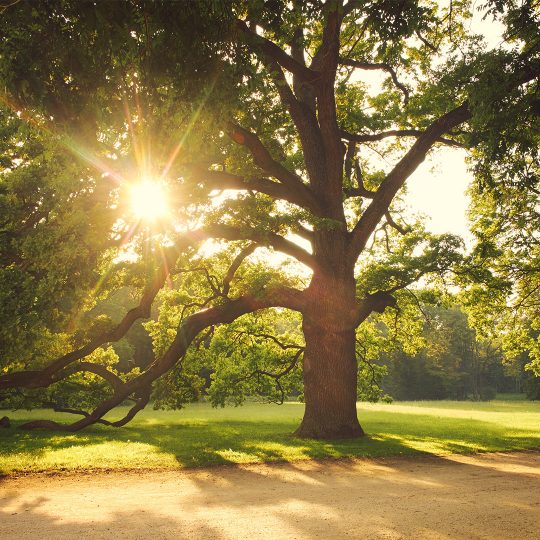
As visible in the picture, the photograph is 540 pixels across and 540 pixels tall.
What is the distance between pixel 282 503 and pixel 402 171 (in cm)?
1081

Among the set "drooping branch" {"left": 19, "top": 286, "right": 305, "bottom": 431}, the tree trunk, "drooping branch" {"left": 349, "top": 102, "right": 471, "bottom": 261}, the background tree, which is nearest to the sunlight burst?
the background tree

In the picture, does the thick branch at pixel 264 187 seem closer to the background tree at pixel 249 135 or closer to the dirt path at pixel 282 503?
the background tree at pixel 249 135

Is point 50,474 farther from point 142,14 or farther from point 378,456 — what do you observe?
point 142,14

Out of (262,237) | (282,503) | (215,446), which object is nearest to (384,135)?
(262,237)

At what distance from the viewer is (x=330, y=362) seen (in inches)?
568

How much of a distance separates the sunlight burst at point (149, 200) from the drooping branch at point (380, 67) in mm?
8166

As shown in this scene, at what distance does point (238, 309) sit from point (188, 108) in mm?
8877

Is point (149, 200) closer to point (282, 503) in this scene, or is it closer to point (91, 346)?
point (91, 346)

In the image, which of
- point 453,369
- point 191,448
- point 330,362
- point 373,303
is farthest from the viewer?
point 453,369

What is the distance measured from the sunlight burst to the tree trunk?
5.39 meters

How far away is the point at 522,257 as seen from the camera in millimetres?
21016

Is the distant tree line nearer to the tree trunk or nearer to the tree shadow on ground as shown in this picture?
the tree shadow on ground

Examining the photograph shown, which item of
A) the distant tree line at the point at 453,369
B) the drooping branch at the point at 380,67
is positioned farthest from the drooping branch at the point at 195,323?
the distant tree line at the point at 453,369

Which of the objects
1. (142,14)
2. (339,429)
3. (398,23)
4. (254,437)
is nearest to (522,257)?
(339,429)
